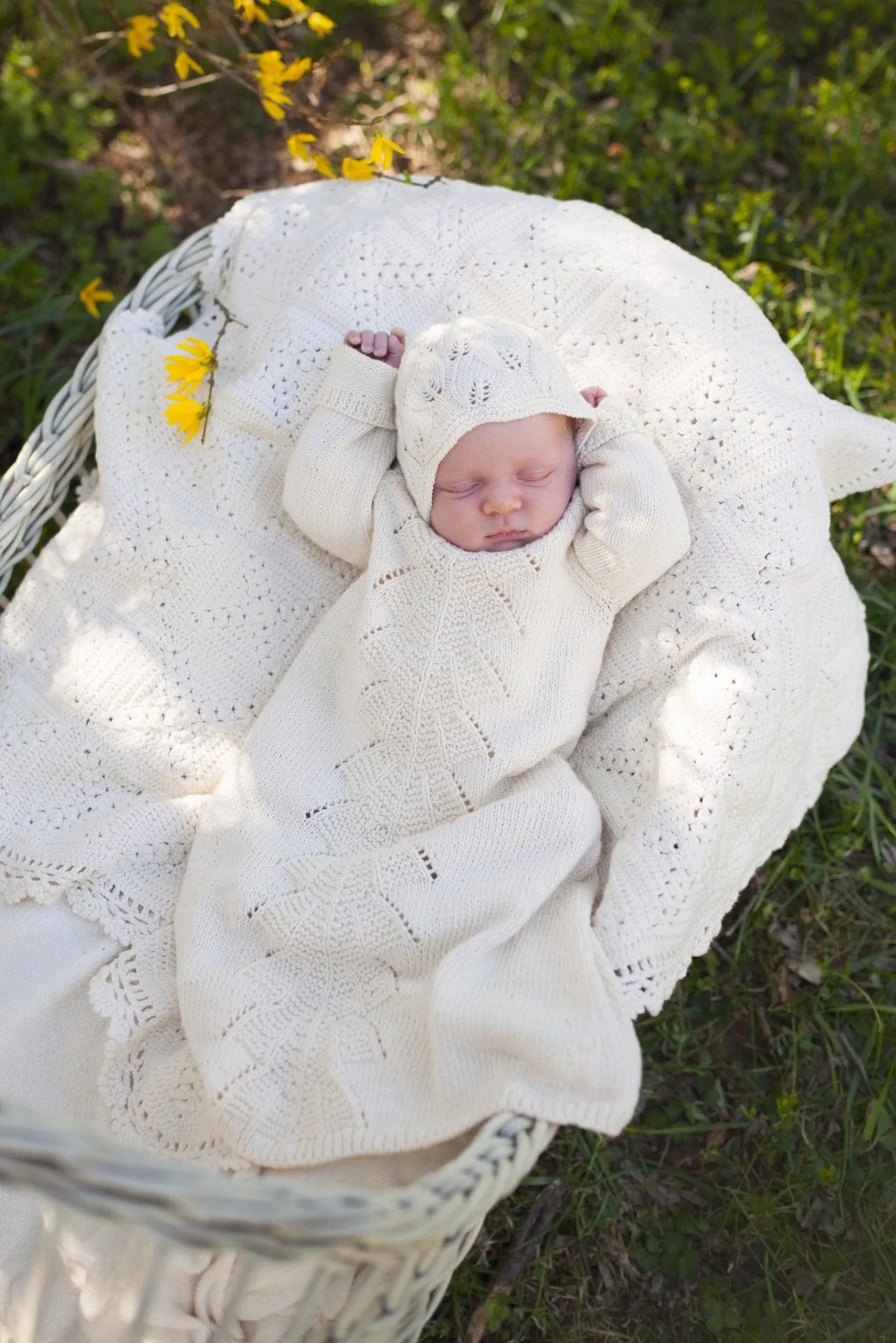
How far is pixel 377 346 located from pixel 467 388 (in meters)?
0.35

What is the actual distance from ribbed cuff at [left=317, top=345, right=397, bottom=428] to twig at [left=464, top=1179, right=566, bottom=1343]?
157 centimetres

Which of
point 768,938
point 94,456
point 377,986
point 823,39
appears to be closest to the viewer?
point 377,986

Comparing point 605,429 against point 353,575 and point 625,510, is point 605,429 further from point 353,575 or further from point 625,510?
point 353,575

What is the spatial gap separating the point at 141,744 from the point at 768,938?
4.69ft

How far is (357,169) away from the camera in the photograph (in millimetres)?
2354

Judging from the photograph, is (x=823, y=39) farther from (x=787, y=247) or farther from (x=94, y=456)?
(x=94, y=456)

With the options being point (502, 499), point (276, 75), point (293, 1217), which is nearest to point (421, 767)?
point (502, 499)

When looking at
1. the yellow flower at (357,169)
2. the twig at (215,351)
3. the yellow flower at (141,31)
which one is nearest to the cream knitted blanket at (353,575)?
the twig at (215,351)

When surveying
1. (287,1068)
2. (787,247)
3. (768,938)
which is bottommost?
(768,938)

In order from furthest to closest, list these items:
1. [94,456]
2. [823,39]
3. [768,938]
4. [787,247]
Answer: [823,39] < [787,247] < [94,456] < [768,938]

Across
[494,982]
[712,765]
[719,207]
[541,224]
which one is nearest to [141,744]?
[494,982]

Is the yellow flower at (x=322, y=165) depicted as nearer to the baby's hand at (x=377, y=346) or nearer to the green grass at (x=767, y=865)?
the baby's hand at (x=377, y=346)

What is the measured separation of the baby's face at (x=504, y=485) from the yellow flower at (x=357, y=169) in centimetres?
68

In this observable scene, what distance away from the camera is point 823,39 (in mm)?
3613
